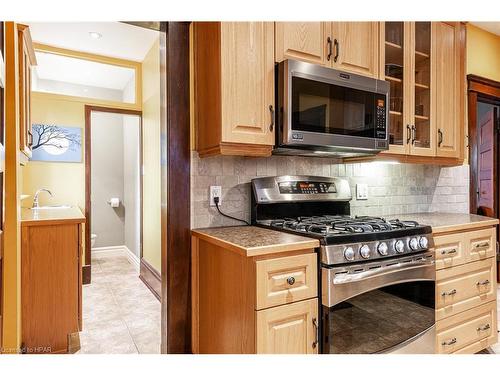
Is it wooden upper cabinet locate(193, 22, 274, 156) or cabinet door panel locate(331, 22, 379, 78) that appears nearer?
wooden upper cabinet locate(193, 22, 274, 156)

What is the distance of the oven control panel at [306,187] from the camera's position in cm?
196

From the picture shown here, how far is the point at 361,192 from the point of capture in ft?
Result: 7.95

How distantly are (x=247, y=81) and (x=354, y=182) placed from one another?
123cm

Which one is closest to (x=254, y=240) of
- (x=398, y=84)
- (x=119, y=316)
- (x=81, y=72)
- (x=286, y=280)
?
(x=286, y=280)

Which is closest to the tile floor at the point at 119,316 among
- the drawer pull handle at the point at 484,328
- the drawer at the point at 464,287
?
the drawer at the point at 464,287

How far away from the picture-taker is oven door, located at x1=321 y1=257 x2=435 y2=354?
139cm

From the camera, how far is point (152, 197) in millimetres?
3447

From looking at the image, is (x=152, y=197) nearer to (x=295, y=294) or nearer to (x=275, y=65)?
(x=275, y=65)

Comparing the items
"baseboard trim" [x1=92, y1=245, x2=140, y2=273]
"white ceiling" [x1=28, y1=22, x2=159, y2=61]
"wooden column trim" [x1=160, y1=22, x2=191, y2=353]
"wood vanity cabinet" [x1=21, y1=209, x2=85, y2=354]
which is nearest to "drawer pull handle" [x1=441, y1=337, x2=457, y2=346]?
"wooden column trim" [x1=160, y1=22, x2=191, y2=353]

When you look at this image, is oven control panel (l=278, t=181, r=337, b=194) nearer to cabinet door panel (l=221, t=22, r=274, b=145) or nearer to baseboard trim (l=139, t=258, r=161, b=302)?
cabinet door panel (l=221, t=22, r=274, b=145)

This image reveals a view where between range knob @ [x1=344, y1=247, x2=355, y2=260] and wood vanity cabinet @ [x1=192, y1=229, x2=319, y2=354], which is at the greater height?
range knob @ [x1=344, y1=247, x2=355, y2=260]

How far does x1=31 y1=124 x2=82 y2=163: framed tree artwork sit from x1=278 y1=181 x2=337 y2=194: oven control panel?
123 inches

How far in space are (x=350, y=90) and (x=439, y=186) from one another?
5.34 feet
